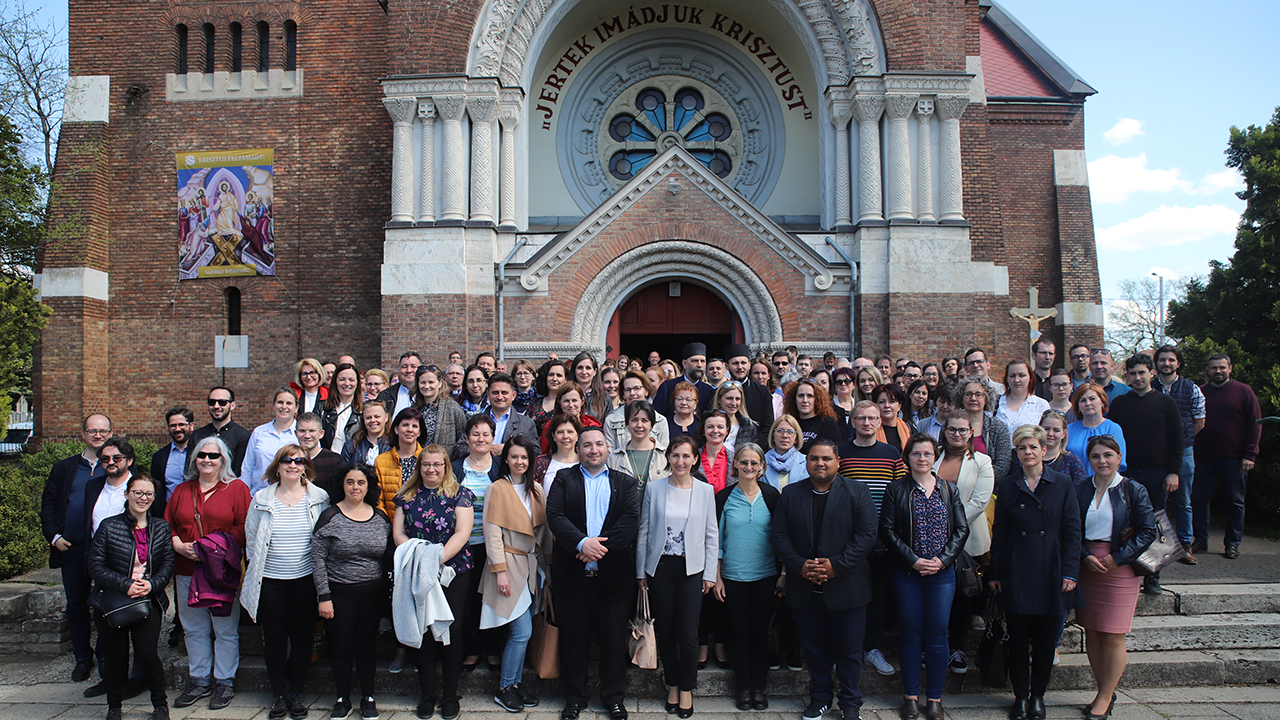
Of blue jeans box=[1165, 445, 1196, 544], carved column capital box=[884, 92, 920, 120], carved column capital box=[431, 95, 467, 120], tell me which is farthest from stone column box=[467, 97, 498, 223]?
blue jeans box=[1165, 445, 1196, 544]

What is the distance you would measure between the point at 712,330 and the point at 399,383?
23.0ft

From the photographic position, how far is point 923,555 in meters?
4.88

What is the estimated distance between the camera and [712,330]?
43.7 feet

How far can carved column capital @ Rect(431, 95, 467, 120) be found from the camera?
12773 mm

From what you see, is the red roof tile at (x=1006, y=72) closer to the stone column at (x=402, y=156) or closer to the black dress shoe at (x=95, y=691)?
the stone column at (x=402, y=156)

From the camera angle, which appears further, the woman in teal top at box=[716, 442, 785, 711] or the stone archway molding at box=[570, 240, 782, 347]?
the stone archway molding at box=[570, 240, 782, 347]

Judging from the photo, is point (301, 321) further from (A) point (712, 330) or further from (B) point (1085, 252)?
(B) point (1085, 252)

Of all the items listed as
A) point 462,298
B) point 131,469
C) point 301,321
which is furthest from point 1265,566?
point 301,321

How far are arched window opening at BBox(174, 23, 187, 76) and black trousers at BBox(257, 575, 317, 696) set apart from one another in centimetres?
1408

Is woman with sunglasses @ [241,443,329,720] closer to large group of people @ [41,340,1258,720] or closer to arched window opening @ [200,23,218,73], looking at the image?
large group of people @ [41,340,1258,720]

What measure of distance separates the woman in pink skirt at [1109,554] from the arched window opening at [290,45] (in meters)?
15.5

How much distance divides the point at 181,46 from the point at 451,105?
6777 mm

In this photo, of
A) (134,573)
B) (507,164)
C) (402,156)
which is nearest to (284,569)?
(134,573)

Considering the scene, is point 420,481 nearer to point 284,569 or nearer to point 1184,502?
point 284,569
